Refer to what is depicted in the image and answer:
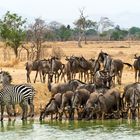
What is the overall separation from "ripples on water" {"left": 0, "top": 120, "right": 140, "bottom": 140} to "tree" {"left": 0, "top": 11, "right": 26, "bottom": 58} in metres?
28.6

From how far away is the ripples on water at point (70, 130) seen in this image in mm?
19984

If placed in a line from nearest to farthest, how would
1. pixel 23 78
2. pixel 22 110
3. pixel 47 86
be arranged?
1. pixel 22 110
2. pixel 47 86
3. pixel 23 78

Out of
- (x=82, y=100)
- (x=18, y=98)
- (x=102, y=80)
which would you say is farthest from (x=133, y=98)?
(x=18, y=98)

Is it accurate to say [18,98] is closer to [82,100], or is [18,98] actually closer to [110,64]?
[82,100]

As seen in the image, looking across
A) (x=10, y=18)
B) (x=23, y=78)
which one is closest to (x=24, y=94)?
(x=23, y=78)

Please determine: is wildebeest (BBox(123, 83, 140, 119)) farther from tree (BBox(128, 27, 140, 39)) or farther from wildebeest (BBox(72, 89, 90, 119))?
tree (BBox(128, 27, 140, 39))

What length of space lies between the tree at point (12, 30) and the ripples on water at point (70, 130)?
93.8 ft

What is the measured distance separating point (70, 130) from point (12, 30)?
1268 inches

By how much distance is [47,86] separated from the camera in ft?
100

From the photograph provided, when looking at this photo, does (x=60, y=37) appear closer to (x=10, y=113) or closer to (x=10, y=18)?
(x=10, y=18)

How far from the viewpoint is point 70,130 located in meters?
21.6

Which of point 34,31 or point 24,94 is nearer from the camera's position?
point 24,94

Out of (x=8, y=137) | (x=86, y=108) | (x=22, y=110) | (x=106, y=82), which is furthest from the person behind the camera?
(x=106, y=82)

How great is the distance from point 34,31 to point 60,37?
52.9 m
